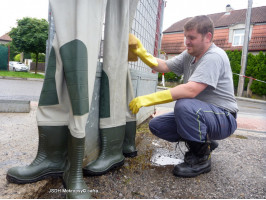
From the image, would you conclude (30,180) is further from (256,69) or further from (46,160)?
(256,69)

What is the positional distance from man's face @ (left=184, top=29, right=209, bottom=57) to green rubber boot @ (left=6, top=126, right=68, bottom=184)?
121cm

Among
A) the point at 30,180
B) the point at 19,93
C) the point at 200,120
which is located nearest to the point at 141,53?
the point at 200,120

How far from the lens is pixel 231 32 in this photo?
1755 cm

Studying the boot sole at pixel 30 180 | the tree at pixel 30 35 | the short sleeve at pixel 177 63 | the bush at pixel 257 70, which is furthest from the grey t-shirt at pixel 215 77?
the tree at pixel 30 35

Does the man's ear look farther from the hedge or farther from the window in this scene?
the window

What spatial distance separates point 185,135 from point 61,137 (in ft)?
3.03

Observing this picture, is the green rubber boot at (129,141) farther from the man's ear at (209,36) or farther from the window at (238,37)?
the window at (238,37)

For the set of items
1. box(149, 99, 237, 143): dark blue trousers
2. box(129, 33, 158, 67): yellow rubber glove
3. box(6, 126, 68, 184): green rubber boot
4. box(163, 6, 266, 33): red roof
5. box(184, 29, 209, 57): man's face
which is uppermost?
box(163, 6, 266, 33): red roof

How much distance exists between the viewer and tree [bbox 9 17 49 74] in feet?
55.7

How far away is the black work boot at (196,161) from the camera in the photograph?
5.74ft

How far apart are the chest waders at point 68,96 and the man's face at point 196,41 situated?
0.85 m

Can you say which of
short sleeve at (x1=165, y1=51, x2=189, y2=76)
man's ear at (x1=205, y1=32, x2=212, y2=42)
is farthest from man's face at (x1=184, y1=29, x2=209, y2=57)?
short sleeve at (x1=165, y1=51, x2=189, y2=76)

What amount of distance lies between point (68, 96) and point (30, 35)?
18086 millimetres

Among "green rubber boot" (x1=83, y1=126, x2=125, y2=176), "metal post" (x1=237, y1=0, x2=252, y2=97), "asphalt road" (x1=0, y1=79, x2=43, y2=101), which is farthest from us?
"metal post" (x1=237, y1=0, x2=252, y2=97)
